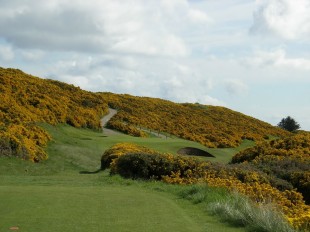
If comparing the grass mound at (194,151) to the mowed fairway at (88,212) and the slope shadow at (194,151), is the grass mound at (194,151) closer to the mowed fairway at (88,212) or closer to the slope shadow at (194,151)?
the slope shadow at (194,151)

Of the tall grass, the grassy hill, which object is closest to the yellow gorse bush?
the grassy hill

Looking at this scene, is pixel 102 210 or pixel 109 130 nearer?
pixel 102 210

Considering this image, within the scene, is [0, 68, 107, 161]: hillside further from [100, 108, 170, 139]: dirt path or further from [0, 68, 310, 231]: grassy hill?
[100, 108, 170, 139]: dirt path

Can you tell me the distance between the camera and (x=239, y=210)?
11164mm

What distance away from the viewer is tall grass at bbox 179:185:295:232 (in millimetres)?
9474

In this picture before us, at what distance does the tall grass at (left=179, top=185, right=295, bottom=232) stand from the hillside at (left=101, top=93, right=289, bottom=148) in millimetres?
39490

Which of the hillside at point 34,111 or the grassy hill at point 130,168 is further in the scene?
the hillside at point 34,111

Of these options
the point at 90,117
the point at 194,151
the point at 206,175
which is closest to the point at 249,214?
the point at 206,175

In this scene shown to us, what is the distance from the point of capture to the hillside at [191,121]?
5772 centimetres

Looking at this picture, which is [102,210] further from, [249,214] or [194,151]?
[194,151]

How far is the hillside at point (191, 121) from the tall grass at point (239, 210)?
130ft

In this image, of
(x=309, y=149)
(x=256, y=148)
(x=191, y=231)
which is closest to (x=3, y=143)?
(x=256, y=148)

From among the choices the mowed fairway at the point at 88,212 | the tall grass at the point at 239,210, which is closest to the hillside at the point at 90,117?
the mowed fairway at the point at 88,212

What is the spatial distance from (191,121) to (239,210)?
185 ft
